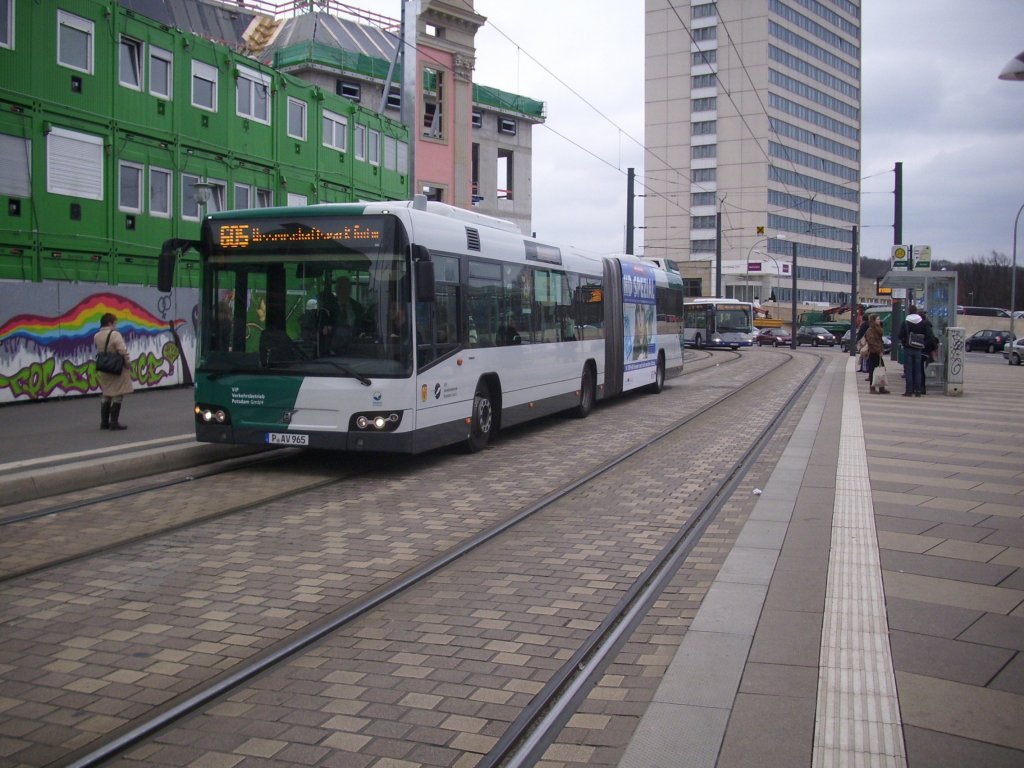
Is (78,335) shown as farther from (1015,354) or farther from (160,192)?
(1015,354)

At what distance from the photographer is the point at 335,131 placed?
28.9m

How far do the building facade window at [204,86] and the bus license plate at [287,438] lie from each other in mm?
14214

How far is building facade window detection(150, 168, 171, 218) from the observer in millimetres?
21016

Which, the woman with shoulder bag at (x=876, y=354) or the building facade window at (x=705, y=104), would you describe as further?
the building facade window at (x=705, y=104)

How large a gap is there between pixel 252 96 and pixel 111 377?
13.5 m

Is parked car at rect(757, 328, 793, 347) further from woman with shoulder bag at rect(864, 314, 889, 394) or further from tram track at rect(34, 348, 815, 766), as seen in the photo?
tram track at rect(34, 348, 815, 766)

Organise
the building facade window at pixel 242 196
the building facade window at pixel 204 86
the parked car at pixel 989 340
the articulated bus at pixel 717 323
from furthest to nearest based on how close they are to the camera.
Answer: the parked car at pixel 989 340, the articulated bus at pixel 717 323, the building facade window at pixel 242 196, the building facade window at pixel 204 86

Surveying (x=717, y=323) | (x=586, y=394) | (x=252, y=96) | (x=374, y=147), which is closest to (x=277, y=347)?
(x=586, y=394)

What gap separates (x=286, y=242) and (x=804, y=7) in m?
114

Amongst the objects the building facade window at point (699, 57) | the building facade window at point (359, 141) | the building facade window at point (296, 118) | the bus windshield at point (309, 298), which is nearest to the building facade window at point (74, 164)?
the building facade window at point (296, 118)

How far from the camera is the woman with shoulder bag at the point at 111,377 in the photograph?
43.2 feet

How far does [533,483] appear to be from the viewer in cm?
1059

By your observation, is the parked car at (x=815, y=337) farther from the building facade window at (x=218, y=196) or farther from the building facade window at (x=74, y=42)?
the building facade window at (x=74, y=42)

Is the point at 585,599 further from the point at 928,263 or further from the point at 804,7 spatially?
the point at 804,7
